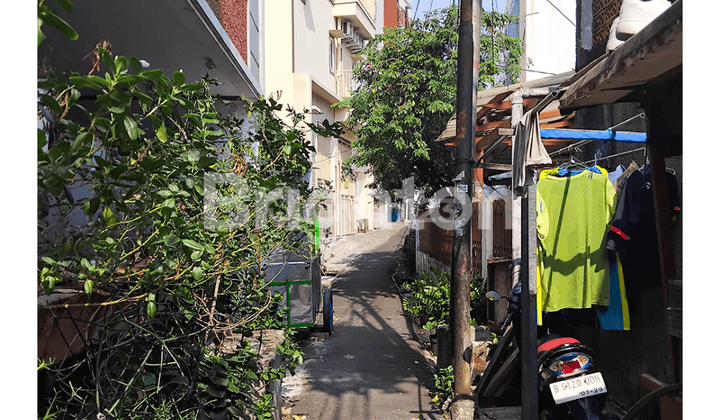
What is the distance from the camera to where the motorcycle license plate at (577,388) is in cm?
414

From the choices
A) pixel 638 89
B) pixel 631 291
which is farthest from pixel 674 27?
pixel 631 291

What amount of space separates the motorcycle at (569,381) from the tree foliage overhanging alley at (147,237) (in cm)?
199

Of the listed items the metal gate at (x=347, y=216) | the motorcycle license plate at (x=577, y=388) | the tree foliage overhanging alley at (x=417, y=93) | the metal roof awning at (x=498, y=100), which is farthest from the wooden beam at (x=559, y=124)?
the metal gate at (x=347, y=216)

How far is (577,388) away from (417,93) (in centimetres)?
1072

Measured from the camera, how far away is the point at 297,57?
24281mm

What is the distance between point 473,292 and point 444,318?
0.90 metres

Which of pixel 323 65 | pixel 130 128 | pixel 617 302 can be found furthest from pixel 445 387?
pixel 323 65

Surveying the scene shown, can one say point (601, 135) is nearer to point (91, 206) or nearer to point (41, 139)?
point (91, 206)

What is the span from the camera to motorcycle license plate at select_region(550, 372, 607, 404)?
4.14 meters

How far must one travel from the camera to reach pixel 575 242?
5082 mm

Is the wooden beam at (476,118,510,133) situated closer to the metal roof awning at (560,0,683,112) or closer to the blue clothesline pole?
the blue clothesline pole

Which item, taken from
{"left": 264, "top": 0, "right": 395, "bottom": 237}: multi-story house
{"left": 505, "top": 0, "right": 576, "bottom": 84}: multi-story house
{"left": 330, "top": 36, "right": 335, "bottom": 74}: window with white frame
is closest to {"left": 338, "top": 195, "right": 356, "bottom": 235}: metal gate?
{"left": 264, "top": 0, "right": 395, "bottom": 237}: multi-story house

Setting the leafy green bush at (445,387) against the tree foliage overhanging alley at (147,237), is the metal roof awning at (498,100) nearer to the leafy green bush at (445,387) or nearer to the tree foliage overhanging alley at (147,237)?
the leafy green bush at (445,387)

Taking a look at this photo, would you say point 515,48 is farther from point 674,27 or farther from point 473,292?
point 674,27
